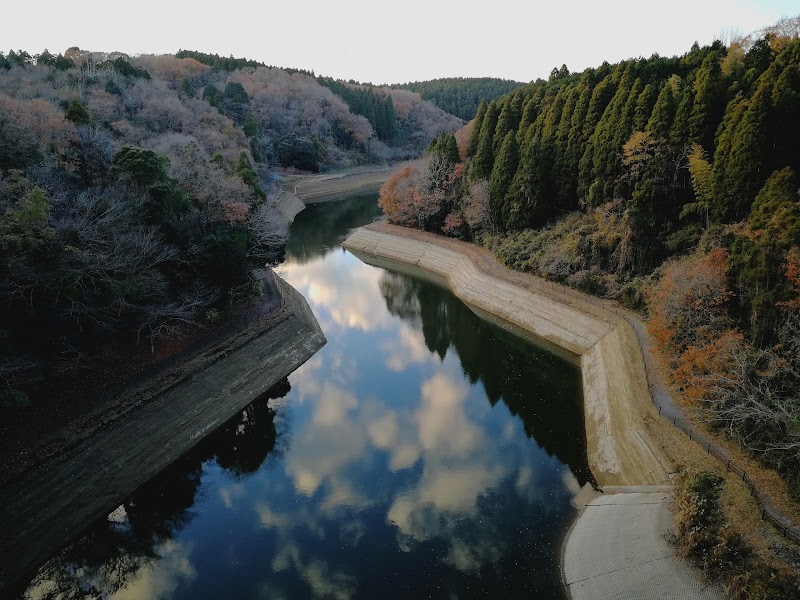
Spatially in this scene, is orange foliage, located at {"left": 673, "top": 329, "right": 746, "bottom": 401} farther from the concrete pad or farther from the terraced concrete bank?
the concrete pad

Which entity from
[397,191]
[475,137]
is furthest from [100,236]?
[475,137]

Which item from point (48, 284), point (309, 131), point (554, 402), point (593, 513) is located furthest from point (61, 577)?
point (309, 131)

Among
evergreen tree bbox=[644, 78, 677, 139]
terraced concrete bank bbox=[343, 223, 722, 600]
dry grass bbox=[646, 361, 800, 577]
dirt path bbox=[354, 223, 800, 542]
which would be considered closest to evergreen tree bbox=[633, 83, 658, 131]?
evergreen tree bbox=[644, 78, 677, 139]

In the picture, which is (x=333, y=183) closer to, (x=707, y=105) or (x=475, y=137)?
(x=475, y=137)

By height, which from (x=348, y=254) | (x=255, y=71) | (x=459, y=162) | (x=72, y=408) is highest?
(x=255, y=71)

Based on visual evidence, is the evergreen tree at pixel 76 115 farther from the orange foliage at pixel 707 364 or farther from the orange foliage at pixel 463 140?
the orange foliage at pixel 707 364

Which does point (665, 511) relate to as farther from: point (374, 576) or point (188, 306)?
point (188, 306)
